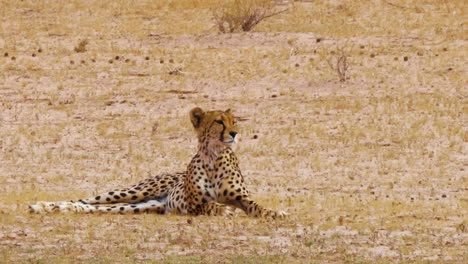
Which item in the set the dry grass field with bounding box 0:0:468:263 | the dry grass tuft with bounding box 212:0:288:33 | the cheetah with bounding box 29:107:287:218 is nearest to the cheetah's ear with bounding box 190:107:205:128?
the cheetah with bounding box 29:107:287:218

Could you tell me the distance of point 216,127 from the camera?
45.6 feet

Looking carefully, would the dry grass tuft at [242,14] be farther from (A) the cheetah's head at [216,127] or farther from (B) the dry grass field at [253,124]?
(A) the cheetah's head at [216,127]

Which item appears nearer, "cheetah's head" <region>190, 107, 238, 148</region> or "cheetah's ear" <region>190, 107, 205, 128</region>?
"cheetah's head" <region>190, 107, 238, 148</region>

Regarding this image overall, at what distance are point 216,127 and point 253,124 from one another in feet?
27.5

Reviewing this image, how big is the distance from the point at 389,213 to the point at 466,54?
1395 cm

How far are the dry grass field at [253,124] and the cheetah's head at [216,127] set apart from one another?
84cm

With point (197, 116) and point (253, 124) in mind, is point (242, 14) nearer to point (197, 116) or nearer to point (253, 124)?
point (253, 124)

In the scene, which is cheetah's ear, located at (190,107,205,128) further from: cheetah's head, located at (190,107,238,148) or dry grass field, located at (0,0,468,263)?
dry grass field, located at (0,0,468,263)

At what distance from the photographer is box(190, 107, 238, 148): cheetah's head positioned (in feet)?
45.4

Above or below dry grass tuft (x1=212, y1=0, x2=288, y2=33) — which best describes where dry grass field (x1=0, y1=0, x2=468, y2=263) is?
below

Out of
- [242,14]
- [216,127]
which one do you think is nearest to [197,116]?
[216,127]

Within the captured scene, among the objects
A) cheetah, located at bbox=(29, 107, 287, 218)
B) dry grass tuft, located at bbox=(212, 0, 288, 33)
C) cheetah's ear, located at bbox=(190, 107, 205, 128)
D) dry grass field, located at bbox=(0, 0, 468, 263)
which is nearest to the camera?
dry grass field, located at bbox=(0, 0, 468, 263)

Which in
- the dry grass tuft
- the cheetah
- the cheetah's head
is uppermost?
the dry grass tuft

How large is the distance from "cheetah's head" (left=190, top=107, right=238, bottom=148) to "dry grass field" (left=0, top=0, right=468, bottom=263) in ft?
2.74
